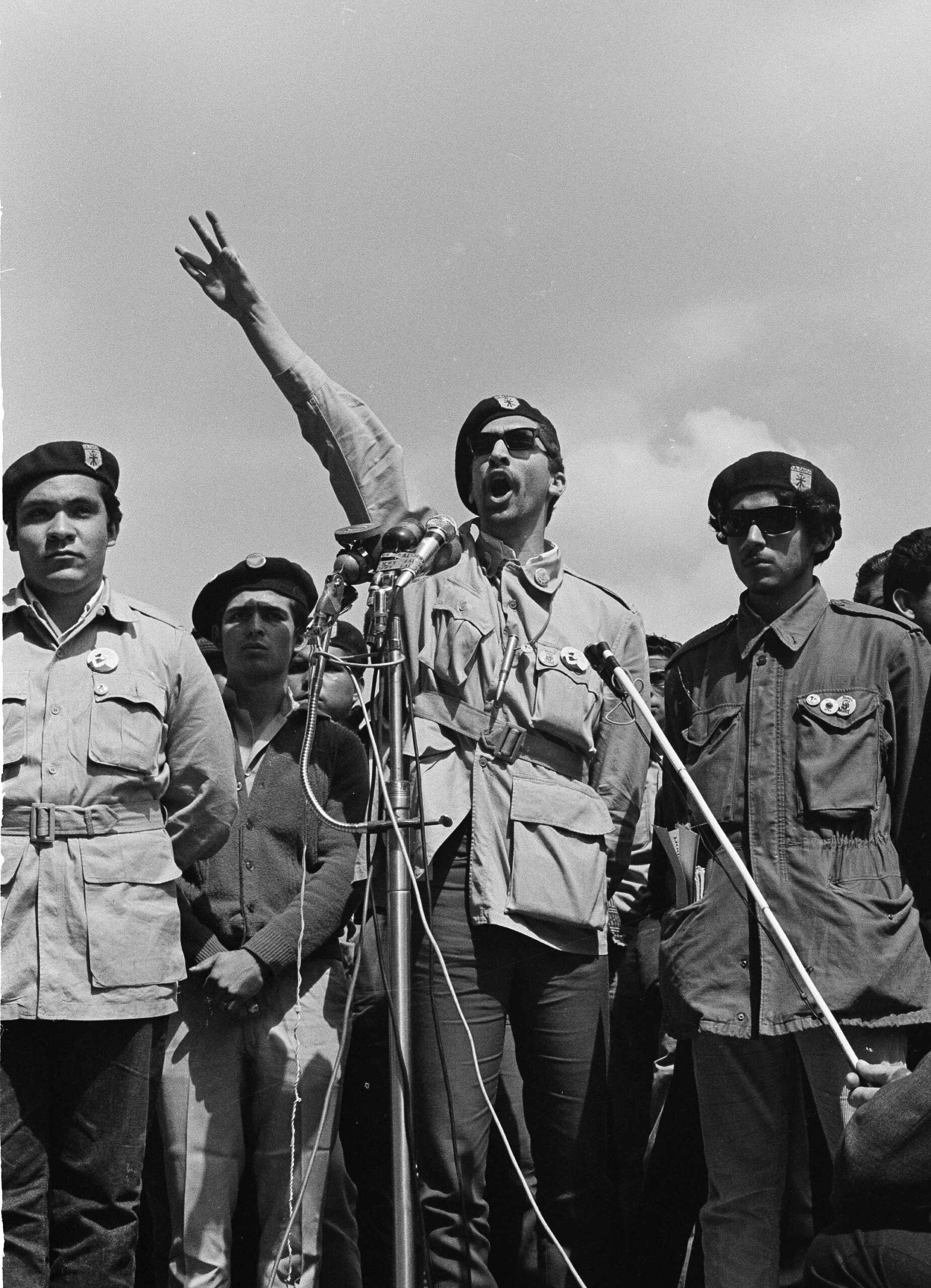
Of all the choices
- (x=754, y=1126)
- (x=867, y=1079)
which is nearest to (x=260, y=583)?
(x=754, y=1126)

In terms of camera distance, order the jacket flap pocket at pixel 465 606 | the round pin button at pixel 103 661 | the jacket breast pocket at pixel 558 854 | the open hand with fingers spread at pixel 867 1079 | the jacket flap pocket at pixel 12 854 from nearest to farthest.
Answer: the open hand with fingers spread at pixel 867 1079
the jacket flap pocket at pixel 12 854
the jacket breast pocket at pixel 558 854
the round pin button at pixel 103 661
the jacket flap pocket at pixel 465 606

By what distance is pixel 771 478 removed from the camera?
4039mm

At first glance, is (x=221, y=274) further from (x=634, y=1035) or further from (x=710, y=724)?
(x=634, y=1035)

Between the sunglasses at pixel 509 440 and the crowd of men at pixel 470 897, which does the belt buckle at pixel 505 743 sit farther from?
the sunglasses at pixel 509 440

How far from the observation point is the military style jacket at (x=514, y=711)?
3.82 m

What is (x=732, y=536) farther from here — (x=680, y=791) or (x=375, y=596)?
(x=375, y=596)

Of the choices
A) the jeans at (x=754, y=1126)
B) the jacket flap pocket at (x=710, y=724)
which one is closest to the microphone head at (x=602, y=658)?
the jacket flap pocket at (x=710, y=724)

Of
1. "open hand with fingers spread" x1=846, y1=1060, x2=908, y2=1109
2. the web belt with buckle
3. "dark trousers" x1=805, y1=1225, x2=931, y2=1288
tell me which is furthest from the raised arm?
"dark trousers" x1=805, y1=1225, x2=931, y2=1288

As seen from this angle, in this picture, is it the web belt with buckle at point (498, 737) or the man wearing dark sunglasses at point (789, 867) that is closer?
the man wearing dark sunglasses at point (789, 867)

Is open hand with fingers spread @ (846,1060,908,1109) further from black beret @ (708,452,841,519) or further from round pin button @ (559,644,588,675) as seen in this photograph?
black beret @ (708,452,841,519)

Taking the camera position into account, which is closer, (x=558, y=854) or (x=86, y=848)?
(x=86, y=848)

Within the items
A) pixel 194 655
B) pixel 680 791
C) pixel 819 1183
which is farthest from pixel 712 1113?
pixel 194 655

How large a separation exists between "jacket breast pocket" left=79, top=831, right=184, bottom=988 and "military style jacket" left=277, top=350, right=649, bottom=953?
684 mm

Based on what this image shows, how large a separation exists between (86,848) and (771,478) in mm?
2034
